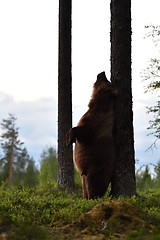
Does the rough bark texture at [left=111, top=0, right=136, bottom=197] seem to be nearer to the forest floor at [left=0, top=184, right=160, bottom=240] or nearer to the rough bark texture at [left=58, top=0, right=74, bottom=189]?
the forest floor at [left=0, top=184, right=160, bottom=240]

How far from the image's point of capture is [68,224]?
537 cm

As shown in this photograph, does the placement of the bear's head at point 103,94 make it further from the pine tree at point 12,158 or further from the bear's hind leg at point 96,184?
the pine tree at point 12,158

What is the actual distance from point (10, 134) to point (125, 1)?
20.6 m

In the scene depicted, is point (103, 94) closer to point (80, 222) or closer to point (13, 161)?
point (80, 222)

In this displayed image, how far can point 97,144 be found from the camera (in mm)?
7086

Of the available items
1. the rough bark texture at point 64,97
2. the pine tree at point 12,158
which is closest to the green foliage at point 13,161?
the pine tree at point 12,158

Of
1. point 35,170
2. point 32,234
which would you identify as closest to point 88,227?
point 32,234

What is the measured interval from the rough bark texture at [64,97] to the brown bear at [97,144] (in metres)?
2.46

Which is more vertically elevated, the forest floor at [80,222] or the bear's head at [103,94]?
the bear's head at [103,94]

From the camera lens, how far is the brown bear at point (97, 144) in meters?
7.06

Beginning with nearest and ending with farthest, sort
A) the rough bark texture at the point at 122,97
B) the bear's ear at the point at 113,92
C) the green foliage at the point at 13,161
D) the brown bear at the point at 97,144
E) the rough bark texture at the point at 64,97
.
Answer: the brown bear at the point at 97,144 → the rough bark texture at the point at 122,97 → the bear's ear at the point at 113,92 → the rough bark texture at the point at 64,97 → the green foliage at the point at 13,161

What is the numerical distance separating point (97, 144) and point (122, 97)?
124 cm

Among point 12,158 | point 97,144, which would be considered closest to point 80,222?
point 97,144

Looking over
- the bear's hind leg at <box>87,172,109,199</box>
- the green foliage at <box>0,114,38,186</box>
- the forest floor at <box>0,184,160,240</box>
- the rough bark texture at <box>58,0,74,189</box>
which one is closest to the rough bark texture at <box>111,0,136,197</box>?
the bear's hind leg at <box>87,172,109,199</box>
